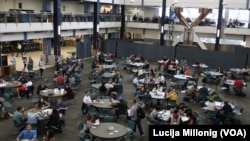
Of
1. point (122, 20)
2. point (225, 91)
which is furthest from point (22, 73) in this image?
point (122, 20)

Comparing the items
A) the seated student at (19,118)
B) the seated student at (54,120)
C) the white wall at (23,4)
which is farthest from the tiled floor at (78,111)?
the white wall at (23,4)

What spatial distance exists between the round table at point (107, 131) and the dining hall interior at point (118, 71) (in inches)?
1.4

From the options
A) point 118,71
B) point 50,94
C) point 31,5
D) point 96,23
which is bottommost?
point 50,94

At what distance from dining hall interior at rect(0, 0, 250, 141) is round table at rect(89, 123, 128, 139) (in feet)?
0.11

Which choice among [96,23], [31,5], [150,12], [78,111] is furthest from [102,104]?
[150,12]

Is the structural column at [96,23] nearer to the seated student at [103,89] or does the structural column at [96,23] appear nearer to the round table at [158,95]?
the seated student at [103,89]

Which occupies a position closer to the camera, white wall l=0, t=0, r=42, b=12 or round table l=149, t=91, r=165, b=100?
round table l=149, t=91, r=165, b=100

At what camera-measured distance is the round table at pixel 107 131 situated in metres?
10.3

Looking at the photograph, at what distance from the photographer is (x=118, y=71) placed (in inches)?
832

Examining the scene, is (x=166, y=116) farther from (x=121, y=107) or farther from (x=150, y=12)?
(x=150, y=12)

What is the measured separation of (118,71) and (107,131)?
1066 centimetres

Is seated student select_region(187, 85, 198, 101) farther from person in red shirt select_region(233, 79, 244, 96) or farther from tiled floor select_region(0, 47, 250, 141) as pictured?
person in red shirt select_region(233, 79, 244, 96)

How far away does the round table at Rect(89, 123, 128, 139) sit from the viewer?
406 inches

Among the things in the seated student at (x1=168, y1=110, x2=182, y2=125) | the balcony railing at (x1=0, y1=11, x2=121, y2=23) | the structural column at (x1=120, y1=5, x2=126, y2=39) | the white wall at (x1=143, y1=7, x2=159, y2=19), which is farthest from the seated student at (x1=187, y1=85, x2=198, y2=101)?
the white wall at (x1=143, y1=7, x2=159, y2=19)
